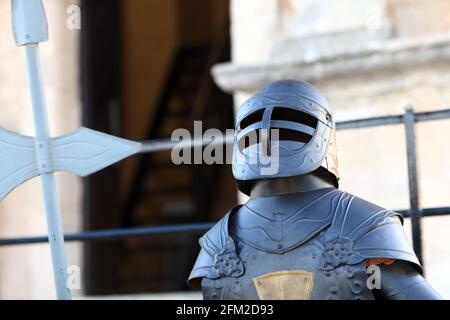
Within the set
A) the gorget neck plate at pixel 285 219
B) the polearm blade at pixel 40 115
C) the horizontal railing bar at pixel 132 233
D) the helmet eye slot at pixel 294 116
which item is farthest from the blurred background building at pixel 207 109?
the polearm blade at pixel 40 115

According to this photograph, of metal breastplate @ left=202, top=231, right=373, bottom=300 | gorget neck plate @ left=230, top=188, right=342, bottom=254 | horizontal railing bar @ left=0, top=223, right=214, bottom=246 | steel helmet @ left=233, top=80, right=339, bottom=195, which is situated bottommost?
metal breastplate @ left=202, top=231, right=373, bottom=300

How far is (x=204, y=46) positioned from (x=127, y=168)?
160 cm

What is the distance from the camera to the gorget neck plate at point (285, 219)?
13.1 ft

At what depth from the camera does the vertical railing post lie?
537cm

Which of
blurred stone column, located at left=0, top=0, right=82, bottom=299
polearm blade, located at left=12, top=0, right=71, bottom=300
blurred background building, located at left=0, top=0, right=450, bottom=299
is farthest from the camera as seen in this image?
blurred stone column, located at left=0, top=0, right=82, bottom=299

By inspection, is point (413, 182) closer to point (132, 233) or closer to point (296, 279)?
point (132, 233)

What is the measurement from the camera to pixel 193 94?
12.3m

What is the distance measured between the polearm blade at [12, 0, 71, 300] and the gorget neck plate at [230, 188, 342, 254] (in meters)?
0.62

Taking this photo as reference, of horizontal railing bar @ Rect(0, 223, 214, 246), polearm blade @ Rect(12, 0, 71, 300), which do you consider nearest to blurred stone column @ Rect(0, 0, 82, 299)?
horizontal railing bar @ Rect(0, 223, 214, 246)

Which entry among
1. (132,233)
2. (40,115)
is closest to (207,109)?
(132,233)

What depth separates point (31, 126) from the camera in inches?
299

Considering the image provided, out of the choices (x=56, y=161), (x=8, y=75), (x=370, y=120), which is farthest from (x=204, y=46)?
(x=56, y=161)

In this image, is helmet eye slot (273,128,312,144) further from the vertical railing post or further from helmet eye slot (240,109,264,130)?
the vertical railing post

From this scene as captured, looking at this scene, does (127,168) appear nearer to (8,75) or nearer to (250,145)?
(8,75)
